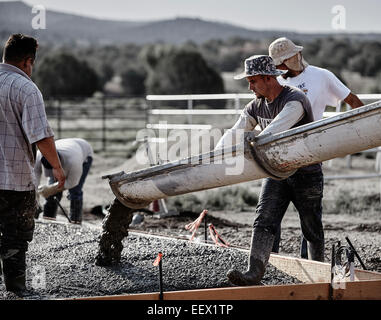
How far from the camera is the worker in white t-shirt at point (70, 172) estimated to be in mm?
7852

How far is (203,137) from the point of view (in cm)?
1523

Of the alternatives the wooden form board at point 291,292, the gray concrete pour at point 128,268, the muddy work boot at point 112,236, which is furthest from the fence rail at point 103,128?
the wooden form board at point 291,292

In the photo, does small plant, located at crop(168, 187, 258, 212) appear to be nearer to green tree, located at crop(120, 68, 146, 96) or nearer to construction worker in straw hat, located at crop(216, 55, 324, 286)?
construction worker in straw hat, located at crop(216, 55, 324, 286)

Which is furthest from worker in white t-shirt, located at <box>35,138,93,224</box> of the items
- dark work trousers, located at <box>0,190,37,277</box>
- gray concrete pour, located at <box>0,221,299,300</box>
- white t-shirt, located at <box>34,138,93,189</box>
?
dark work trousers, located at <box>0,190,37,277</box>

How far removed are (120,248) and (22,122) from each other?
1393 mm

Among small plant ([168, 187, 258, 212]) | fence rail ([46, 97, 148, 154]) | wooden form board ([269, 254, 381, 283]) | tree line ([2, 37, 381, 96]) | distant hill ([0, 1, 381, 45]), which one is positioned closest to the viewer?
wooden form board ([269, 254, 381, 283])

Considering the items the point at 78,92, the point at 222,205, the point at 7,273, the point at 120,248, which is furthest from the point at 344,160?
the point at 78,92

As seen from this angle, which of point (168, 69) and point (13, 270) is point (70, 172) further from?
point (168, 69)

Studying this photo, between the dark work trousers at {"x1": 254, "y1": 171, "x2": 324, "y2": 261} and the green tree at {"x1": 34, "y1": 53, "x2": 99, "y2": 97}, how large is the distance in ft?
158

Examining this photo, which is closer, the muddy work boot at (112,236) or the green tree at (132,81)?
the muddy work boot at (112,236)

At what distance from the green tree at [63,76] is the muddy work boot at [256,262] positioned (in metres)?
48.3

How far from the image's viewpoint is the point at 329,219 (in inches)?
398

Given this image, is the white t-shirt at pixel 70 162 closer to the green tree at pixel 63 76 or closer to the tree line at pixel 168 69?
the tree line at pixel 168 69

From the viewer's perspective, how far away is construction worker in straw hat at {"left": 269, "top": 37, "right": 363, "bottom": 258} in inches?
226
